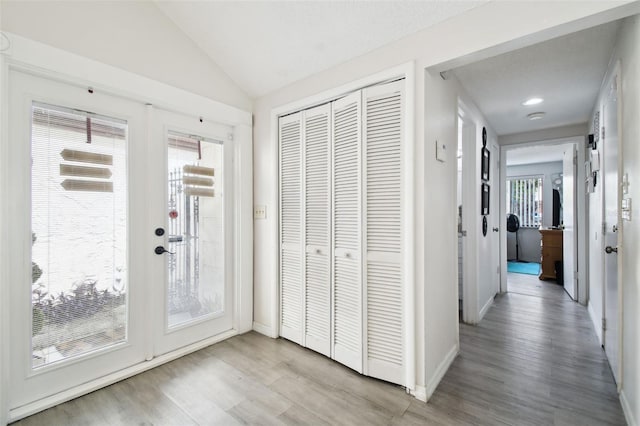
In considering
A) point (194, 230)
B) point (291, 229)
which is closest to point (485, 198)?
point (291, 229)

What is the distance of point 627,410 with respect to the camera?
171 centimetres

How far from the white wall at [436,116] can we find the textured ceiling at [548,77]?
0.49 meters

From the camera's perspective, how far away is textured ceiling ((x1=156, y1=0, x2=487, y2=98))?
6.07 feet

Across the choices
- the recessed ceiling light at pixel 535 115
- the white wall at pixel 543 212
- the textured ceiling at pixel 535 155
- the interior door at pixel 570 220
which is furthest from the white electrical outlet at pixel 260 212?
the white wall at pixel 543 212

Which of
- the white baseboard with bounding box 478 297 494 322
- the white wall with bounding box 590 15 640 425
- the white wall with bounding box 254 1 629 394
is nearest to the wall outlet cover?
the white wall with bounding box 254 1 629 394

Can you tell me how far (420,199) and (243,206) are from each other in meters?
1.77

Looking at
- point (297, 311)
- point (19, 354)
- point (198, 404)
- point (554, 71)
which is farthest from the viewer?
point (297, 311)

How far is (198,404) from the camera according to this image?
184 centimetres

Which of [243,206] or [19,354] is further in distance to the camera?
[243,206]

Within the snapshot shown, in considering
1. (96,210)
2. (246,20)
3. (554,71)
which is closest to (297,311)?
(96,210)

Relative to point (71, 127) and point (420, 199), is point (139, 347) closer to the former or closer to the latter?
point (71, 127)

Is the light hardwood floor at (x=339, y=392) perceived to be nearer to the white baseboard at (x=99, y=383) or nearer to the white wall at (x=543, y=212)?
the white baseboard at (x=99, y=383)

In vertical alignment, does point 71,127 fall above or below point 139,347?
above

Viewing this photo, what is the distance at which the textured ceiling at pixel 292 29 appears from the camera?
6.07 ft
